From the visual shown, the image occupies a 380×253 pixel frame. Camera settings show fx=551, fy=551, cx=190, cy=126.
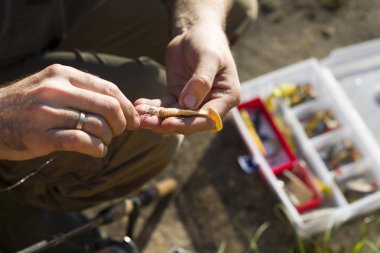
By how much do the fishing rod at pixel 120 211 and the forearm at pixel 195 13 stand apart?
66 cm

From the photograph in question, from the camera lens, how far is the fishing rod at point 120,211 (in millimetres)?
1720

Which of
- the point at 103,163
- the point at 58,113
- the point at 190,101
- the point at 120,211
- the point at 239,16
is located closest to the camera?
the point at 58,113

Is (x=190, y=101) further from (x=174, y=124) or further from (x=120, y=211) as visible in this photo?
(x=120, y=211)

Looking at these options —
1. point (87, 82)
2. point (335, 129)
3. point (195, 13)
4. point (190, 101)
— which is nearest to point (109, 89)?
point (87, 82)

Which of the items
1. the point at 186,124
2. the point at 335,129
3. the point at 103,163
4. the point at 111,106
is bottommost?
the point at 335,129

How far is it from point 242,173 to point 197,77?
106 cm

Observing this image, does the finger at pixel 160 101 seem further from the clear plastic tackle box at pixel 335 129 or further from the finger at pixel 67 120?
the clear plastic tackle box at pixel 335 129

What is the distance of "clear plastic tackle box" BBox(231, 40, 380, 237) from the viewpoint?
7.54 ft

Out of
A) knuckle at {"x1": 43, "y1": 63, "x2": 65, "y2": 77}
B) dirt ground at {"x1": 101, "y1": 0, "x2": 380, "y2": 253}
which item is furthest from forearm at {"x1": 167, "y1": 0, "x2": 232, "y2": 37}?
dirt ground at {"x1": 101, "y1": 0, "x2": 380, "y2": 253}

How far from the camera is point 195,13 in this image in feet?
5.90

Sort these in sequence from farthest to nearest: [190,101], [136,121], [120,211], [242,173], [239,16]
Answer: [242,173] < [239,16] < [120,211] < [190,101] < [136,121]

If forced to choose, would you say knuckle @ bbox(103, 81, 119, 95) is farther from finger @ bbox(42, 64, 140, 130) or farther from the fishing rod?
the fishing rod

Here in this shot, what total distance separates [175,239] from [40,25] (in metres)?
1.04

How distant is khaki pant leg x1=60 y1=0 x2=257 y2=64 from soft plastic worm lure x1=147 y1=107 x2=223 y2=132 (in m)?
0.66
